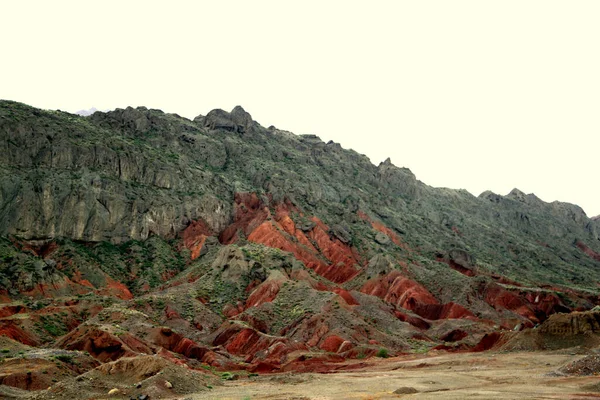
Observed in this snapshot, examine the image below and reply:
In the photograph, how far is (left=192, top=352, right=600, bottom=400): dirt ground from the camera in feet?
90.0

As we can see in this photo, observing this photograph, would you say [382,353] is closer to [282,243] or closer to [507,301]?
[507,301]

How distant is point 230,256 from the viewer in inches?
3989

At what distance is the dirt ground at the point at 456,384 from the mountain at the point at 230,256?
14.9m

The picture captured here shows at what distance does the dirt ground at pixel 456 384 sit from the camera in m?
27.4

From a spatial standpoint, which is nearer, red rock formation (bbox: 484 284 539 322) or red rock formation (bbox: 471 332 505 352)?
red rock formation (bbox: 471 332 505 352)

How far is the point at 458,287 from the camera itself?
106 m

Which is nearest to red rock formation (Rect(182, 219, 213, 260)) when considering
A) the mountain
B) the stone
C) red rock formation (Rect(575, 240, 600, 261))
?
the mountain

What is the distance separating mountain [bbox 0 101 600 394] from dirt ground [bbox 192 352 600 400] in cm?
1485

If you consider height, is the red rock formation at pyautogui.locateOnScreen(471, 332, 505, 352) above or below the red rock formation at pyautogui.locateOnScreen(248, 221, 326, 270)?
below

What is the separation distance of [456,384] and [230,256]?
235 ft

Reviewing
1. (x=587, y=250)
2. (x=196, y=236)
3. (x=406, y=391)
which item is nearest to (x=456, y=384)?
(x=406, y=391)

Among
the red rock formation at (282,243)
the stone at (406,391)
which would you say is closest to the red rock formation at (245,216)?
the red rock formation at (282,243)

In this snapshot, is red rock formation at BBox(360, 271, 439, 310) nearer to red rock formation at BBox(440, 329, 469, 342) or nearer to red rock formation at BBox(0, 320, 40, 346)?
red rock formation at BBox(440, 329, 469, 342)

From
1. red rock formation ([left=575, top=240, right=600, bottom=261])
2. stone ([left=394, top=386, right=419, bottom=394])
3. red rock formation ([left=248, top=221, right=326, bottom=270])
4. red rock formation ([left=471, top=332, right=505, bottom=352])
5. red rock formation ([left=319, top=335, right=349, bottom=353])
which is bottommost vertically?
red rock formation ([left=319, top=335, right=349, bottom=353])
